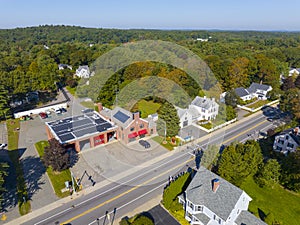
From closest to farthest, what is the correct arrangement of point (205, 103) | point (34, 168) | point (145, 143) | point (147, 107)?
point (34, 168) < point (145, 143) < point (205, 103) < point (147, 107)

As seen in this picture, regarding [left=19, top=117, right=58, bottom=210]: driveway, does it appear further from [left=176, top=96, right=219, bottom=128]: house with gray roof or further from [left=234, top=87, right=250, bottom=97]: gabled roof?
[left=234, top=87, right=250, bottom=97]: gabled roof

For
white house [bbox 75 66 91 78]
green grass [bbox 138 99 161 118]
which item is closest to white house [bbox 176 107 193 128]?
green grass [bbox 138 99 161 118]

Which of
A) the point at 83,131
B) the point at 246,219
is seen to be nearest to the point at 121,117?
the point at 83,131

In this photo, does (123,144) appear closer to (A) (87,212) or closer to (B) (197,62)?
(A) (87,212)

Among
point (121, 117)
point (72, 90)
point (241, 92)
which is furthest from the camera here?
point (72, 90)

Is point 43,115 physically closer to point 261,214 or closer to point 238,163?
point 238,163

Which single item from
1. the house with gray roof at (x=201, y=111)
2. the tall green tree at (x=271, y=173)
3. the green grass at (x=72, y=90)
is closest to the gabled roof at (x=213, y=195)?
the tall green tree at (x=271, y=173)

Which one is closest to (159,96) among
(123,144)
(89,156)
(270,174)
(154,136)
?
(154,136)
